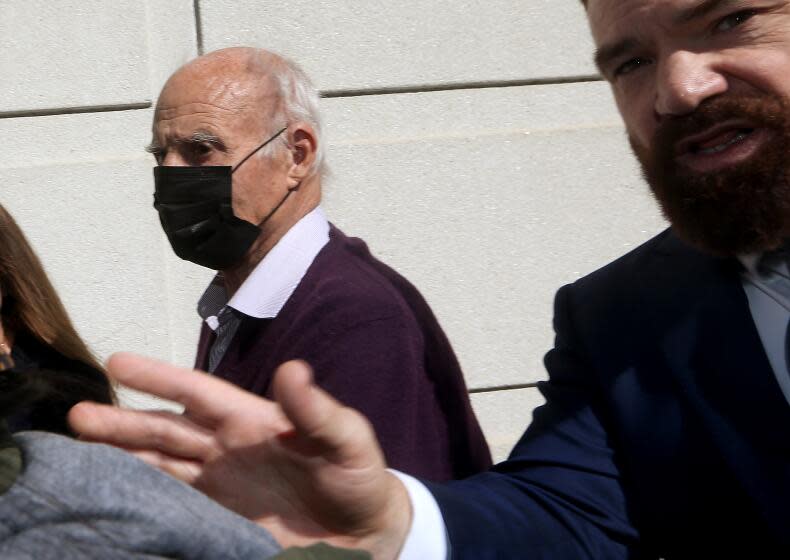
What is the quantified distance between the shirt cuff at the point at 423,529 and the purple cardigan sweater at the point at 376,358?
0.67 meters

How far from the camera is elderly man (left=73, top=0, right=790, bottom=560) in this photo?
1.44m

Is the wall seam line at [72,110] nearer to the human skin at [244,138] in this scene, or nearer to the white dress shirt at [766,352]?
the human skin at [244,138]

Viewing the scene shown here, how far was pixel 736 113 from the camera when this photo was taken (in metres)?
1.50

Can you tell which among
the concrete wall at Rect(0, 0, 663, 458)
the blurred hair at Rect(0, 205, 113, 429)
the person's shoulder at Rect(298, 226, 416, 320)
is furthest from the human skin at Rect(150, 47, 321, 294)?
the concrete wall at Rect(0, 0, 663, 458)

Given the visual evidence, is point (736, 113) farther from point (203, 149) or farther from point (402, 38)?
point (402, 38)

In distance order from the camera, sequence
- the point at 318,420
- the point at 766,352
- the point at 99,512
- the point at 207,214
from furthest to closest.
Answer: the point at 207,214 < the point at 766,352 < the point at 318,420 < the point at 99,512

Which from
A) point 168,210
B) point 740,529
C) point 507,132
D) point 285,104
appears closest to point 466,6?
point 507,132

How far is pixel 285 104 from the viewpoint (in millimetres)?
2656

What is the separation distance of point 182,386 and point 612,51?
1.01m

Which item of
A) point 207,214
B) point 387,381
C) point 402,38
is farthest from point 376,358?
point 402,38

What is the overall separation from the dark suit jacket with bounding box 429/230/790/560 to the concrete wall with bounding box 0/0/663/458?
2.28m

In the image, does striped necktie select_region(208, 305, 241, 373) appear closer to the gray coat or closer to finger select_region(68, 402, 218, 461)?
finger select_region(68, 402, 218, 461)

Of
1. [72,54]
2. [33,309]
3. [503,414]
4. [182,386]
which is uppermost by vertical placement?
[72,54]

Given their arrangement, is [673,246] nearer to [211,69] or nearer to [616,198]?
[211,69]
